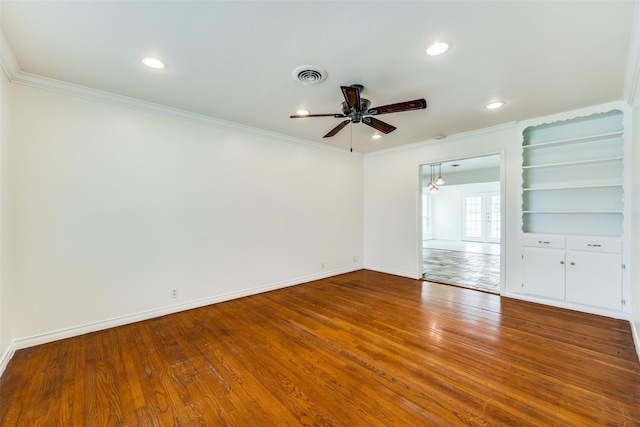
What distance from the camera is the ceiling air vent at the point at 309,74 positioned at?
93.1 inches

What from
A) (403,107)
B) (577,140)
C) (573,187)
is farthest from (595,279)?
(403,107)

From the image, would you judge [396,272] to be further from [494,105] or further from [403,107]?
[403,107]

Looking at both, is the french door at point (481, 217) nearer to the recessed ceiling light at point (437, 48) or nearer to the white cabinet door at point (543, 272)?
the white cabinet door at point (543, 272)

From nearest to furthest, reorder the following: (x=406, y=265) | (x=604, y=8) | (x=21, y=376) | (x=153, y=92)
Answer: (x=604, y=8), (x=21, y=376), (x=153, y=92), (x=406, y=265)

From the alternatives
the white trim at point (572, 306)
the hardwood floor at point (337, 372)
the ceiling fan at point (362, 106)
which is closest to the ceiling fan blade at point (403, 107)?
the ceiling fan at point (362, 106)

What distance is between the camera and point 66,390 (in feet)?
6.29

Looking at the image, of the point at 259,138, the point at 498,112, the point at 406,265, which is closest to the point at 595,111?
the point at 498,112

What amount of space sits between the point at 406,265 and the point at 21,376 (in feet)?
16.3

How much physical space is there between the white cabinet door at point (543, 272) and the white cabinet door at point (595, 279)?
9 centimetres

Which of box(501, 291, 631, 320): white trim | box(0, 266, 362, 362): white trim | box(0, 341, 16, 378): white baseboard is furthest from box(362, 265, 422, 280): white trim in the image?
box(0, 341, 16, 378): white baseboard

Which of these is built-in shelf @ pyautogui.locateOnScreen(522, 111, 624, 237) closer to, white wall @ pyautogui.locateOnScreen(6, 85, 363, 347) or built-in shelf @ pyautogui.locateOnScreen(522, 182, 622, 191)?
built-in shelf @ pyautogui.locateOnScreen(522, 182, 622, 191)

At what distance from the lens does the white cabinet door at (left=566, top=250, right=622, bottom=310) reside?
3.14 m

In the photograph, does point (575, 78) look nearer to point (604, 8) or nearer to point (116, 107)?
point (604, 8)

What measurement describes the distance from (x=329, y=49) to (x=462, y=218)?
10.8m
